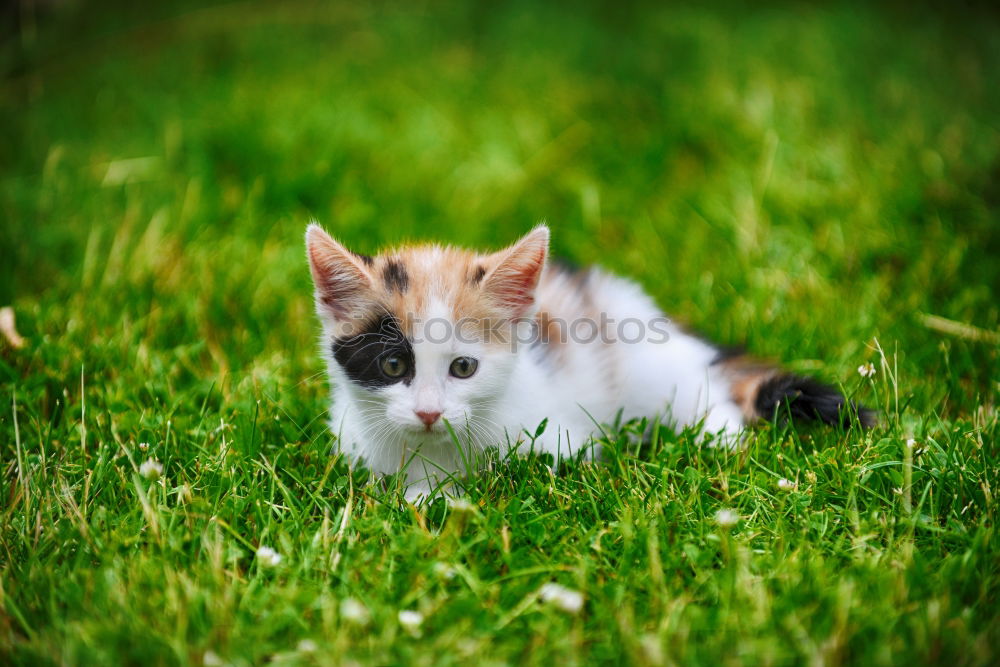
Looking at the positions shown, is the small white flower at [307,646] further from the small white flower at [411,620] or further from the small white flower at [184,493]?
the small white flower at [184,493]

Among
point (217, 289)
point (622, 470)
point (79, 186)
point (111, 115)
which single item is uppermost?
point (111, 115)

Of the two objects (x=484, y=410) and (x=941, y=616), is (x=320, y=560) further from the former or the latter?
(x=941, y=616)

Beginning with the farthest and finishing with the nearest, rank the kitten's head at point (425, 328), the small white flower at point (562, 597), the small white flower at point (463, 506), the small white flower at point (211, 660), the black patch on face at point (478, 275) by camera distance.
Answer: the black patch on face at point (478, 275), the kitten's head at point (425, 328), the small white flower at point (463, 506), the small white flower at point (562, 597), the small white flower at point (211, 660)

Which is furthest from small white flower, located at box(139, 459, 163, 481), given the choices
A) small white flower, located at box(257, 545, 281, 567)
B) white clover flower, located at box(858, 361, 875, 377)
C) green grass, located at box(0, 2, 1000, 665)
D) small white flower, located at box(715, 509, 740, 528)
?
white clover flower, located at box(858, 361, 875, 377)

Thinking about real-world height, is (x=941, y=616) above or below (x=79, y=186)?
below

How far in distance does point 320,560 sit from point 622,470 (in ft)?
2.66

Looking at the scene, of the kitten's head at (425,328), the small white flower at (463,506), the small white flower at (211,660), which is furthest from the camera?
the kitten's head at (425,328)

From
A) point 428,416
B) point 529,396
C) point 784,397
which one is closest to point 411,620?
point 428,416

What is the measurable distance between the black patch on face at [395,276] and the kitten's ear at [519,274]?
0.22m

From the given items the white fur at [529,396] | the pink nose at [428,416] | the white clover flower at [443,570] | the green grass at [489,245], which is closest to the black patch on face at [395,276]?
the white fur at [529,396]

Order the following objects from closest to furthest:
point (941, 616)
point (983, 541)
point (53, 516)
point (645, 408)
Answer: point (941, 616) < point (983, 541) < point (53, 516) < point (645, 408)

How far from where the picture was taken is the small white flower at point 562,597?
165cm

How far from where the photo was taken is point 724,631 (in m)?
1.60

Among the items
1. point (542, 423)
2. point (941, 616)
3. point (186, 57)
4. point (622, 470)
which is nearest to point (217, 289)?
point (542, 423)
